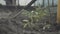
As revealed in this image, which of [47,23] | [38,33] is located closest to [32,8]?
[47,23]

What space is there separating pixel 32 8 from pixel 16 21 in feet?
4.38

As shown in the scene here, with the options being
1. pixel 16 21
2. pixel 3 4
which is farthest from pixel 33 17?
pixel 3 4

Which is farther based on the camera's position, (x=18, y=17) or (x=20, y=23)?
(x=18, y=17)

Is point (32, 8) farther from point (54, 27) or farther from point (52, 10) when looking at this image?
point (54, 27)

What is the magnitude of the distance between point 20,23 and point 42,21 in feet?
2.07

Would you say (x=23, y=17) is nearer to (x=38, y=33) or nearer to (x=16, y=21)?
(x=16, y=21)

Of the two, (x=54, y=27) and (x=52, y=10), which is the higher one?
(x=52, y=10)

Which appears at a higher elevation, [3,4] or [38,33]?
[3,4]

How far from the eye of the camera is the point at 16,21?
5.97 metres

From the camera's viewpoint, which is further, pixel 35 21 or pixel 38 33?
pixel 35 21

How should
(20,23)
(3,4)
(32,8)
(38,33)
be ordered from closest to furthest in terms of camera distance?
(38,33)
(20,23)
(32,8)
(3,4)

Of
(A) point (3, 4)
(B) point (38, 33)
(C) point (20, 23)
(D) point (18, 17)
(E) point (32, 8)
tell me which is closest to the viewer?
(B) point (38, 33)

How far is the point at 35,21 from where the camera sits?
19.4ft

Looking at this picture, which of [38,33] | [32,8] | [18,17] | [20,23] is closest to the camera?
[38,33]
